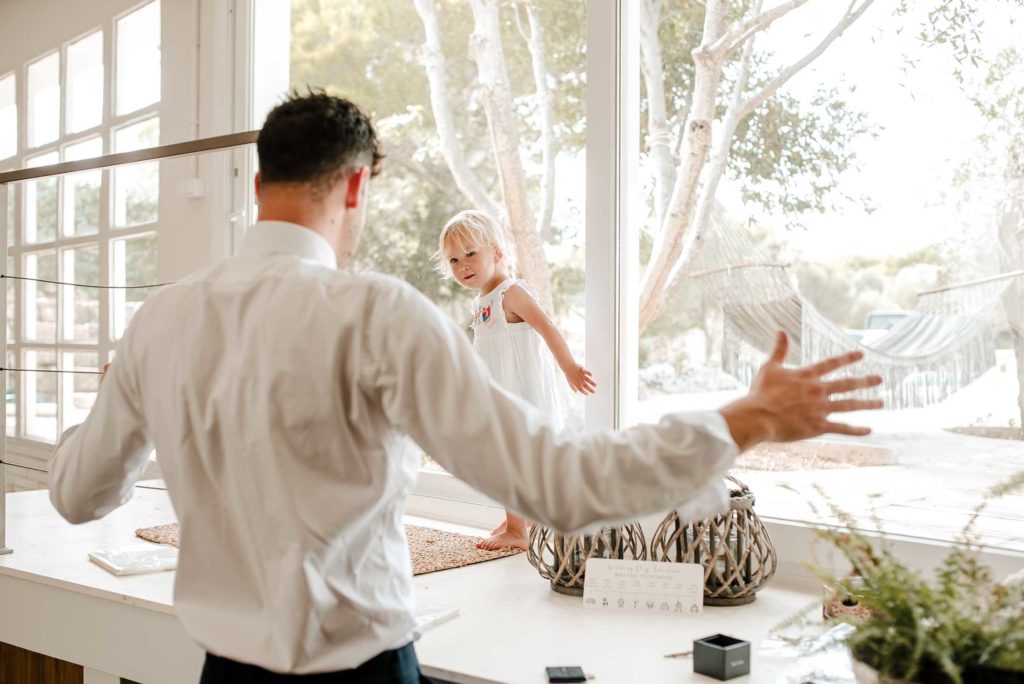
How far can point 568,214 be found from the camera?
297cm

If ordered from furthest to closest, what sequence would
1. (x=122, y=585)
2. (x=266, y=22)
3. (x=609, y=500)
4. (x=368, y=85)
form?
(x=368, y=85) → (x=266, y=22) → (x=122, y=585) → (x=609, y=500)

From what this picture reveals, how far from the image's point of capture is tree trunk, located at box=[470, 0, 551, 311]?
10.2ft

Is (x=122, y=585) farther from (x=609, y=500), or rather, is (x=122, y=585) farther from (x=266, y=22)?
(x=266, y=22)

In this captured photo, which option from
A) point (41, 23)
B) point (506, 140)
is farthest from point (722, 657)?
point (41, 23)

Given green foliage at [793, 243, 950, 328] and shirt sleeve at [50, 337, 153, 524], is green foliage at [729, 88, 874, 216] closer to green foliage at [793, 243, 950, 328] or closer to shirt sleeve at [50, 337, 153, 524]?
green foliage at [793, 243, 950, 328]

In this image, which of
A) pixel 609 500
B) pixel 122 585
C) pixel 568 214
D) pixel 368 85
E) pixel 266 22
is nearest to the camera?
pixel 609 500

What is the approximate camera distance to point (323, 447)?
1.03 metres

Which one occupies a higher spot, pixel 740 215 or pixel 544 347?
pixel 740 215

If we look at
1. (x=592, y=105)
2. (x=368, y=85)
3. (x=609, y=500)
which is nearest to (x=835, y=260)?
(x=592, y=105)

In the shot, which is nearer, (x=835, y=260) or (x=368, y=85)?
(x=835, y=260)

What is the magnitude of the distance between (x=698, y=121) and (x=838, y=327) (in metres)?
0.60

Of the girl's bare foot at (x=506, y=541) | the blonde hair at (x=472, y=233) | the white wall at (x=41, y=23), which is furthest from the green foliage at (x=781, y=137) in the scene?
the white wall at (x=41, y=23)

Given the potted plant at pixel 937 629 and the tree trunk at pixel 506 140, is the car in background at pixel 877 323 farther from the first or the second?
the tree trunk at pixel 506 140

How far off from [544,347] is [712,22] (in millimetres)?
855
